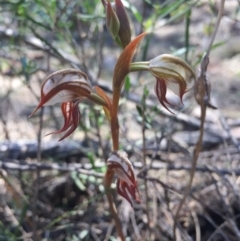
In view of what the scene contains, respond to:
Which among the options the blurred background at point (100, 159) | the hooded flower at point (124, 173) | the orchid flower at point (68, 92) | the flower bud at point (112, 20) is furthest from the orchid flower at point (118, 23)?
the blurred background at point (100, 159)

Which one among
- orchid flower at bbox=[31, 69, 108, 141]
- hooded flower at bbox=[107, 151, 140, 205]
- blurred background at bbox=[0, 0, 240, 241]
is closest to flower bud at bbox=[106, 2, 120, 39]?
orchid flower at bbox=[31, 69, 108, 141]

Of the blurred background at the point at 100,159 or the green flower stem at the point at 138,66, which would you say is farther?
the blurred background at the point at 100,159

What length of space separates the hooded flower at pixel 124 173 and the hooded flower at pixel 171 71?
0.17m

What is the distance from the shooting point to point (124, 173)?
3.23 feet

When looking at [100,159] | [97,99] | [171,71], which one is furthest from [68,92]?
[100,159]

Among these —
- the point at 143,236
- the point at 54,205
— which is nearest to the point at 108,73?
the point at 54,205

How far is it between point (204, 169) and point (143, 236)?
34 cm

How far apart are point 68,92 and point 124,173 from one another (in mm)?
203

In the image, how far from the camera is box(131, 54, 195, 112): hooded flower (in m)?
0.91

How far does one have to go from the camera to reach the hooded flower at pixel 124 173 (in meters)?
0.98

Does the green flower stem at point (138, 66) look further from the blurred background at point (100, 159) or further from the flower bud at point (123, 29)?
the blurred background at point (100, 159)

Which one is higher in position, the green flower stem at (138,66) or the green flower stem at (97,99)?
the green flower stem at (138,66)

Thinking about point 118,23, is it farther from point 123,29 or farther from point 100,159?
point 100,159

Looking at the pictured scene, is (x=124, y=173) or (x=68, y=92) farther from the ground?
(x=68, y=92)
